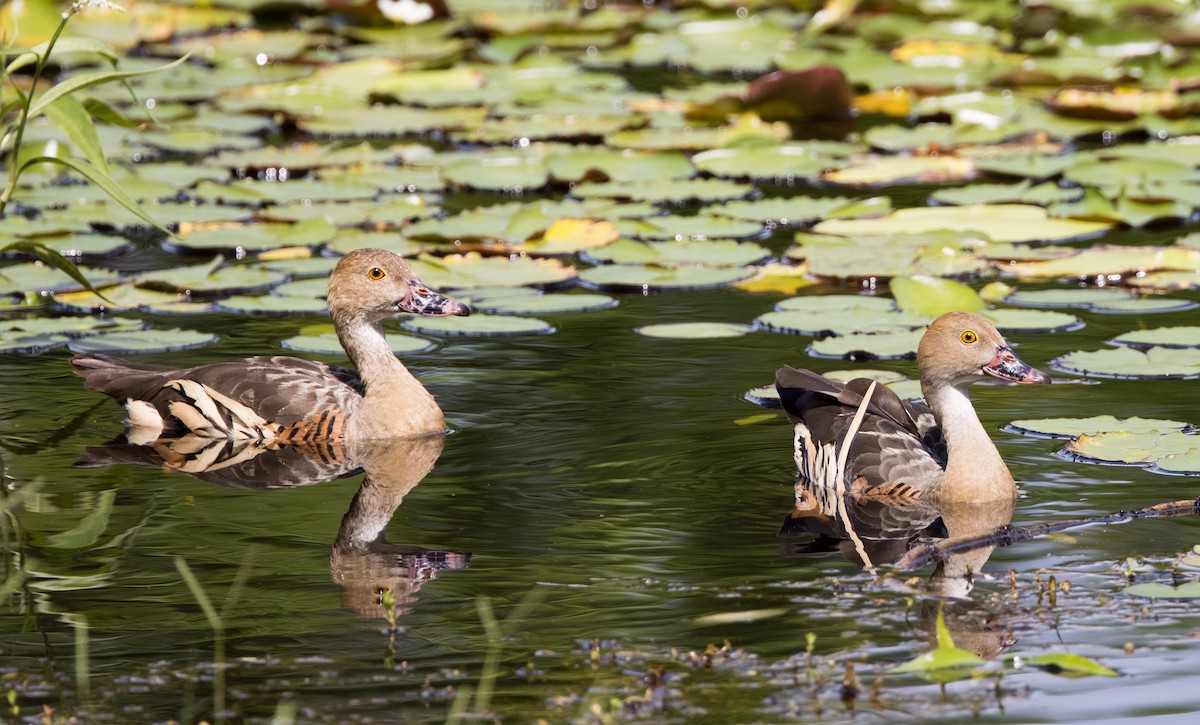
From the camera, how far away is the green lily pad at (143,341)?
28.5 ft

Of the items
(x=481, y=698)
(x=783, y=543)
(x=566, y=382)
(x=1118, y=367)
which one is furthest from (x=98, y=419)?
(x=1118, y=367)

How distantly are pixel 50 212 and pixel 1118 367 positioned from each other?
262 inches

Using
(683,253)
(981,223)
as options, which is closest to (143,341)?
(683,253)

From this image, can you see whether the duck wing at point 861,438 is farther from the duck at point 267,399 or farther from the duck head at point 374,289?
the duck head at point 374,289

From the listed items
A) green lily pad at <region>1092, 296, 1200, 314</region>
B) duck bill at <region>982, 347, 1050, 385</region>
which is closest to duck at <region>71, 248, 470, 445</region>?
duck bill at <region>982, 347, 1050, 385</region>

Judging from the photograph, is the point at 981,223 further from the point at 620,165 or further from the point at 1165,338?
the point at 620,165

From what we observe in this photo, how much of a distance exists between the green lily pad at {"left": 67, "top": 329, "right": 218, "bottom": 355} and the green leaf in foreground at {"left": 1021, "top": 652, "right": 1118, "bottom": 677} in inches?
205

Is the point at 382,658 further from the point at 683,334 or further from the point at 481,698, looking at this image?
the point at 683,334

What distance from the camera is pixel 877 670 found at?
4758mm

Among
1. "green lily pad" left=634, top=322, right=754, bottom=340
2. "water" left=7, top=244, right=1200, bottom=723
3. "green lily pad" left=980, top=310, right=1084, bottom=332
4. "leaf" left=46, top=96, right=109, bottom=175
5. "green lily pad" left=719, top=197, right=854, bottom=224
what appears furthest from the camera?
A: "green lily pad" left=719, top=197, right=854, bottom=224

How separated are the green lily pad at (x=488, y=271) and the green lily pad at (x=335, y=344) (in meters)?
0.76

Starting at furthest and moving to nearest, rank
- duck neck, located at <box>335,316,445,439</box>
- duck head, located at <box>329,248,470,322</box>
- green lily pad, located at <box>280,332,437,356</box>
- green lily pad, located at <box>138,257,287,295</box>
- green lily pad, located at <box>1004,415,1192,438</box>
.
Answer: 1. green lily pad, located at <box>138,257,287,295</box>
2. green lily pad, located at <box>280,332,437,356</box>
3. duck head, located at <box>329,248,470,322</box>
4. duck neck, located at <box>335,316,445,439</box>
5. green lily pad, located at <box>1004,415,1192,438</box>

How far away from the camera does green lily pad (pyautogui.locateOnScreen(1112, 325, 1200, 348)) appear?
8.20 m

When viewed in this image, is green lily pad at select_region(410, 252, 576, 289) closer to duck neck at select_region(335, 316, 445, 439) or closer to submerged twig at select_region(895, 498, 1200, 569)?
duck neck at select_region(335, 316, 445, 439)
